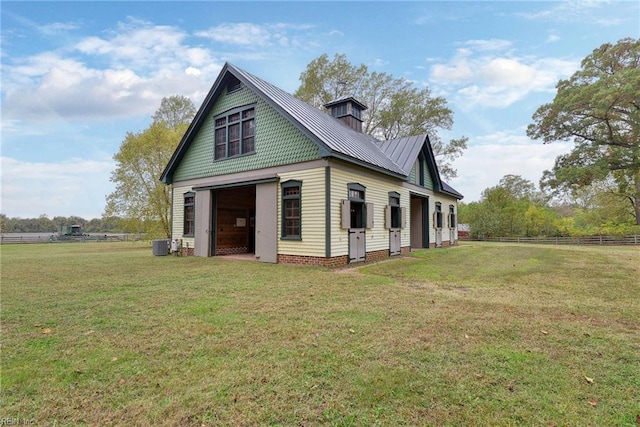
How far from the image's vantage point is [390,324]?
3938mm

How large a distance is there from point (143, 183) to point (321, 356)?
24572mm

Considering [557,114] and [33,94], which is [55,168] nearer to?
[33,94]

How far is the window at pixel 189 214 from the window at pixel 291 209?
17.4 feet

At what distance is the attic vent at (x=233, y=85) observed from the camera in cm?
1217

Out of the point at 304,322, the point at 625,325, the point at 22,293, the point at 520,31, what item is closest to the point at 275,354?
the point at 304,322

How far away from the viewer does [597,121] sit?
20.9m

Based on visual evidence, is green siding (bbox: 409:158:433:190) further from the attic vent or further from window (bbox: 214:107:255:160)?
the attic vent

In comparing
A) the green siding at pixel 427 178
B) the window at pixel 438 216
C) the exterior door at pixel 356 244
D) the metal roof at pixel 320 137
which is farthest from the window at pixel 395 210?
the window at pixel 438 216

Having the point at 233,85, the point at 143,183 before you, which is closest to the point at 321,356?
the point at 233,85

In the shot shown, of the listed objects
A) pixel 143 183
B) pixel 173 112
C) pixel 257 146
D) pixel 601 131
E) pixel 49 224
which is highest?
pixel 173 112

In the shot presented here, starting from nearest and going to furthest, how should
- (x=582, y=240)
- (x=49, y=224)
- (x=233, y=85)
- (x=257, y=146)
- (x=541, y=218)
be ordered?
(x=257, y=146) < (x=233, y=85) < (x=582, y=240) < (x=541, y=218) < (x=49, y=224)

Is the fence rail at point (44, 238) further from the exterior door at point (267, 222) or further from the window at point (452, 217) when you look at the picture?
the window at point (452, 217)

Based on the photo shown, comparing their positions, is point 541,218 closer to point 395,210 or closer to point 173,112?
point 395,210

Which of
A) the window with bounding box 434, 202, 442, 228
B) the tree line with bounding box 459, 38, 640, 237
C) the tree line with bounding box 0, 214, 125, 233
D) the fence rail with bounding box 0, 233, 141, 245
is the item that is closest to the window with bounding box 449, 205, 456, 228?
the window with bounding box 434, 202, 442, 228
